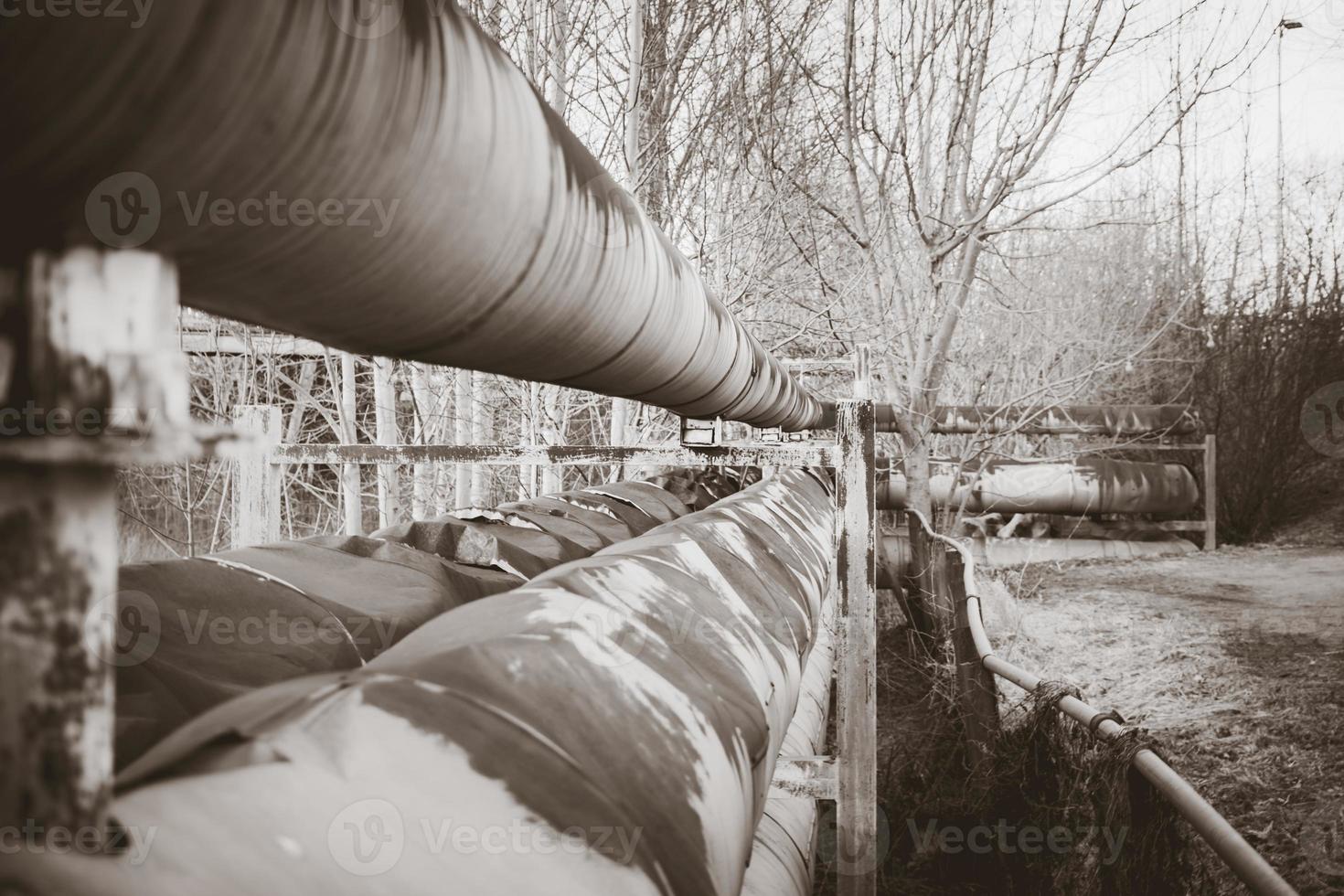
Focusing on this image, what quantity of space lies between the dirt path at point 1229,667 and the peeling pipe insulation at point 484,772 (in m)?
2.97

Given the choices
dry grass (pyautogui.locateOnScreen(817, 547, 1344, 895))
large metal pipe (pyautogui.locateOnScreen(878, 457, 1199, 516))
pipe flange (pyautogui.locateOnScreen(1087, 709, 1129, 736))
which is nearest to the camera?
pipe flange (pyautogui.locateOnScreen(1087, 709, 1129, 736))

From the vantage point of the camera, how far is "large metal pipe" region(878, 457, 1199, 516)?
32.8ft

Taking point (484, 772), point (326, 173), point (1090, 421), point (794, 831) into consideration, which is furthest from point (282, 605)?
point (1090, 421)

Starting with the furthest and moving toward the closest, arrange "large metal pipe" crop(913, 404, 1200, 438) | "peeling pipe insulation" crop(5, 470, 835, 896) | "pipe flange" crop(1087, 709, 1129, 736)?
"large metal pipe" crop(913, 404, 1200, 438)
"pipe flange" crop(1087, 709, 1129, 736)
"peeling pipe insulation" crop(5, 470, 835, 896)

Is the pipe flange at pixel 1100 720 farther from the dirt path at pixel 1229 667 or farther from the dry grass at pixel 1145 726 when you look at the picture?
the dirt path at pixel 1229 667

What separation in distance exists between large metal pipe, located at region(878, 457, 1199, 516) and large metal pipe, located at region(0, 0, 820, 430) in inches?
387

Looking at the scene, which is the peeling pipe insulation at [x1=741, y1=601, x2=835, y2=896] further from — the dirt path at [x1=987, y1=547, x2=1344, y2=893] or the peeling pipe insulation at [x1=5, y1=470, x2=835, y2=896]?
the dirt path at [x1=987, y1=547, x2=1344, y2=893]

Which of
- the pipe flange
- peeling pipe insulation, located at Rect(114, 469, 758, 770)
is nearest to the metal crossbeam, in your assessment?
peeling pipe insulation, located at Rect(114, 469, 758, 770)

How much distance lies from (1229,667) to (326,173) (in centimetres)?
717

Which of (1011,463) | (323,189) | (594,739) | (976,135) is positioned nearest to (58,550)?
(323,189)

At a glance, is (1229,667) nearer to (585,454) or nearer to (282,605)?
(585,454)

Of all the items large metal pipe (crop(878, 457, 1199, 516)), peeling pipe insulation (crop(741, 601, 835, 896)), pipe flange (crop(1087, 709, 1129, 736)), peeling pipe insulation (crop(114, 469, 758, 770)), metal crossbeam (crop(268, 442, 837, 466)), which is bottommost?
peeling pipe insulation (crop(741, 601, 835, 896))

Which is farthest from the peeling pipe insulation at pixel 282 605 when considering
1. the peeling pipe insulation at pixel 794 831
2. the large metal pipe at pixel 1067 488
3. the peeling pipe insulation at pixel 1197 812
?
the large metal pipe at pixel 1067 488

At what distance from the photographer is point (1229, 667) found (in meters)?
6.11
